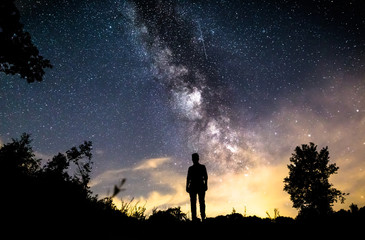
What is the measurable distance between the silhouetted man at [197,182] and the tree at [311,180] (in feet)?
71.2

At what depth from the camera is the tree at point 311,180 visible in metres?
23.7

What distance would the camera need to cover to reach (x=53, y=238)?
247 cm

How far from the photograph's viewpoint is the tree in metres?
23.7

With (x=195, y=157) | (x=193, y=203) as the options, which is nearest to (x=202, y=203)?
(x=193, y=203)

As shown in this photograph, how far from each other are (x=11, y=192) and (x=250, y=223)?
456cm

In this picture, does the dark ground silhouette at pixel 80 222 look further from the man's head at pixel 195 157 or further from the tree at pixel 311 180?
the tree at pixel 311 180

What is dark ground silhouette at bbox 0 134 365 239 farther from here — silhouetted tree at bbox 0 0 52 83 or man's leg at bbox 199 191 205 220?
silhouetted tree at bbox 0 0 52 83

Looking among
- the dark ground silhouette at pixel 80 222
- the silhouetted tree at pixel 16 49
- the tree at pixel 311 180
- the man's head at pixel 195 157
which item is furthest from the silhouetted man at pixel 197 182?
the tree at pixel 311 180

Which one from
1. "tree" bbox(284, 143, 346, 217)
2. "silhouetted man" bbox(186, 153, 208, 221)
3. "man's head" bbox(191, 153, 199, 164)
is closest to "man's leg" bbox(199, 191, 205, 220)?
"silhouetted man" bbox(186, 153, 208, 221)

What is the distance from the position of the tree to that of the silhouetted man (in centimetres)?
2171

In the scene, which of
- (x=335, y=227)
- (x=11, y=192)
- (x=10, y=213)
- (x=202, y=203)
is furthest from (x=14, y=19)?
(x=335, y=227)

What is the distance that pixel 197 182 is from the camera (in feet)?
23.1

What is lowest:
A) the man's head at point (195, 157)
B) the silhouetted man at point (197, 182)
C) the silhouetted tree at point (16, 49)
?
the silhouetted man at point (197, 182)

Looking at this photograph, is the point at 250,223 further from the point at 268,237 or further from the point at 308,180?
the point at 308,180
